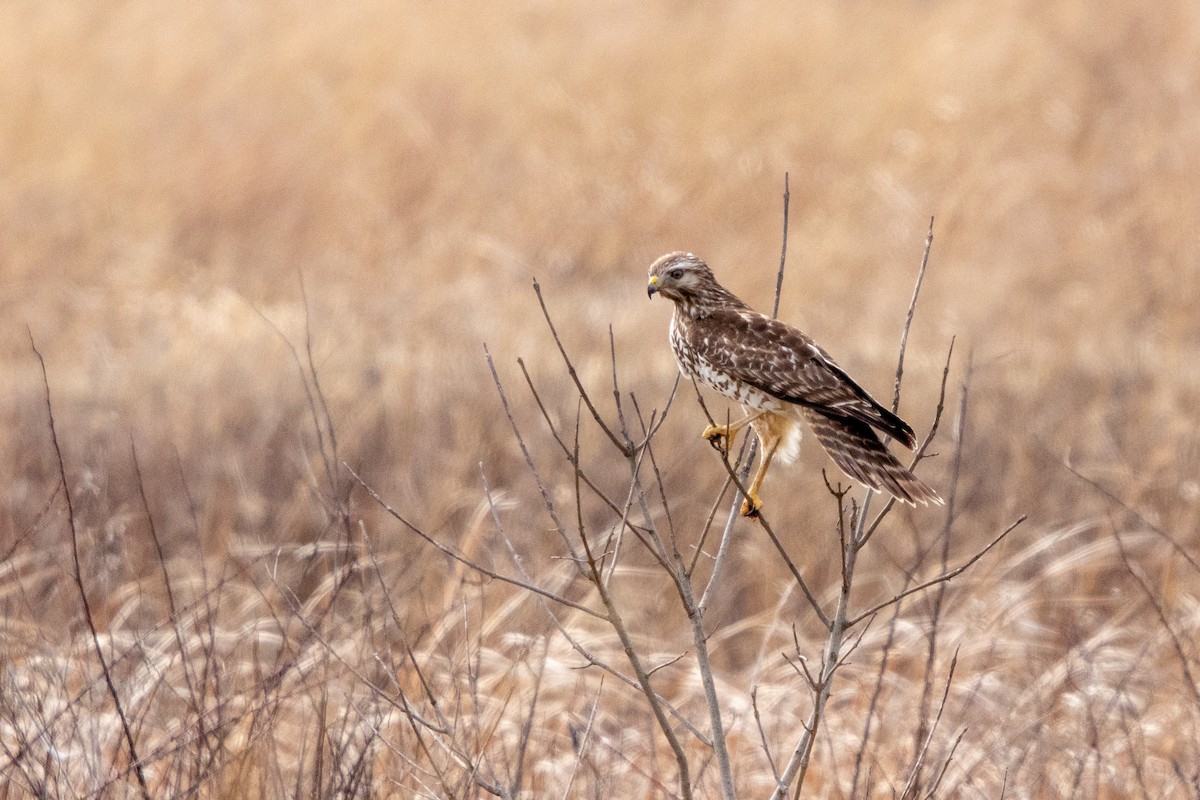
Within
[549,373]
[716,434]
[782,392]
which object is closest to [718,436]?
[716,434]

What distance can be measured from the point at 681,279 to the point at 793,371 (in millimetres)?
519

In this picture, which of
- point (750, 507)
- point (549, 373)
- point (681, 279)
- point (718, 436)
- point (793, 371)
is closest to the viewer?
point (750, 507)

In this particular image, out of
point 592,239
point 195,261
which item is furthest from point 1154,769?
point 195,261

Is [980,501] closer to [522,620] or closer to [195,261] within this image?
[522,620]

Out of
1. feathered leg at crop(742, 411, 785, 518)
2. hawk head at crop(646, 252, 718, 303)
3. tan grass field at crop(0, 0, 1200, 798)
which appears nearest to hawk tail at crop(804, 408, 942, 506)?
feathered leg at crop(742, 411, 785, 518)

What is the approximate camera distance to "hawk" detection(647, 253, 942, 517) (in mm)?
3041

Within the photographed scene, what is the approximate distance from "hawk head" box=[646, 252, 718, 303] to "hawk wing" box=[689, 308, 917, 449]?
25 centimetres

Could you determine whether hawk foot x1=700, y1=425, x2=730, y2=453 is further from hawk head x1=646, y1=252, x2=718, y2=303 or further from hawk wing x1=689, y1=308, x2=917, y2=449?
hawk head x1=646, y1=252, x2=718, y2=303

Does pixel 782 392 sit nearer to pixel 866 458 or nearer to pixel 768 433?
pixel 768 433

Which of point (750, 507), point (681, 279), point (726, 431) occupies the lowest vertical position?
point (750, 507)

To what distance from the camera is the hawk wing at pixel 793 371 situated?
10.3 feet

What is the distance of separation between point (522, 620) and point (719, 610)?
1.59m

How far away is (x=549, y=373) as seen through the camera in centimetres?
995

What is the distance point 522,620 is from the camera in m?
6.86
